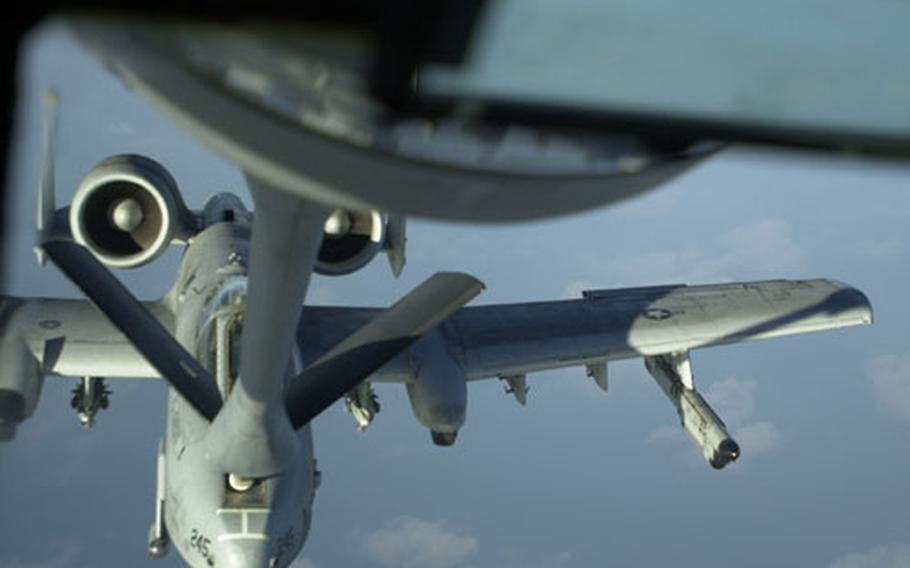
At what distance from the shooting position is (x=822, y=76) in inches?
128

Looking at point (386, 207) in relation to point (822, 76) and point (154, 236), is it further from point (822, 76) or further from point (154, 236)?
point (154, 236)

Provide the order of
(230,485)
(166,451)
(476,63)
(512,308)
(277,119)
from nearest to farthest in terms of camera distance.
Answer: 1. (476,63)
2. (277,119)
3. (230,485)
4. (166,451)
5. (512,308)

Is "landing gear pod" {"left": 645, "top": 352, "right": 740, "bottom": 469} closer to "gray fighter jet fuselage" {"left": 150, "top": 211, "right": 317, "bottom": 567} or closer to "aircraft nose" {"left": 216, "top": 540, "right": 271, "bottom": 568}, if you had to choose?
"gray fighter jet fuselage" {"left": 150, "top": 211, "right": 317, "bottom": 567}

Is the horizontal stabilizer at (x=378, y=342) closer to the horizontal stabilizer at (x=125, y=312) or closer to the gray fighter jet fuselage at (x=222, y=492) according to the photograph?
the gray fighter jet fuselage at (x=222, y=492)

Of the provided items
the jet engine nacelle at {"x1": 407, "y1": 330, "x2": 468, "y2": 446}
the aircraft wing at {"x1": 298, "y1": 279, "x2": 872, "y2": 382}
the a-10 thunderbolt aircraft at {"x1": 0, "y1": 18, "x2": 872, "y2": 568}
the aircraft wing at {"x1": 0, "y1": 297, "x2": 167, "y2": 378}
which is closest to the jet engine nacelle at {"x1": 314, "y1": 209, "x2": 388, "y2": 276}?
the a-10 thunderbolt aircraft at {"x1": 0, "y1": 18, "x2": 872, "y2": 568}

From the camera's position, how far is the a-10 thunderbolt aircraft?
1320 centimetres

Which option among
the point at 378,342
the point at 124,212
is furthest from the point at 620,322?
the point at 378,342

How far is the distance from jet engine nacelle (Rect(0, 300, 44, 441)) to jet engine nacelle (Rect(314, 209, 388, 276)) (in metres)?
A: 4.99

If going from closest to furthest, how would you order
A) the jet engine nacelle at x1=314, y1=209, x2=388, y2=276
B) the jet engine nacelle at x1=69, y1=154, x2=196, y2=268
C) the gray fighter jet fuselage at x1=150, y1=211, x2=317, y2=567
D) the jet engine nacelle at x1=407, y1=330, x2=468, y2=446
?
1. the gray fighter jet fuselage at x1=150, y1=211, x2=317, y2=567
2. the jet engine nacelle at x1=407, y1=330, x2=468, y2=446
3. the jet engine nacelle at x1=69, y1=154, x2=196, y2=268
4. the jet engine nacelle at x1=314, y1=209, x2=388, y2=276

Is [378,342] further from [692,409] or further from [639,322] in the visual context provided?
[692,409]

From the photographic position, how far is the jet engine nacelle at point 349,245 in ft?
72.2

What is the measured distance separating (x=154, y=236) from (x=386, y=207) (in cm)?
1808

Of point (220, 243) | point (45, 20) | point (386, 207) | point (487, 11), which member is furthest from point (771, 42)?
point (220, 243)

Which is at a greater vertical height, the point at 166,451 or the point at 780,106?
the point at 166,451
